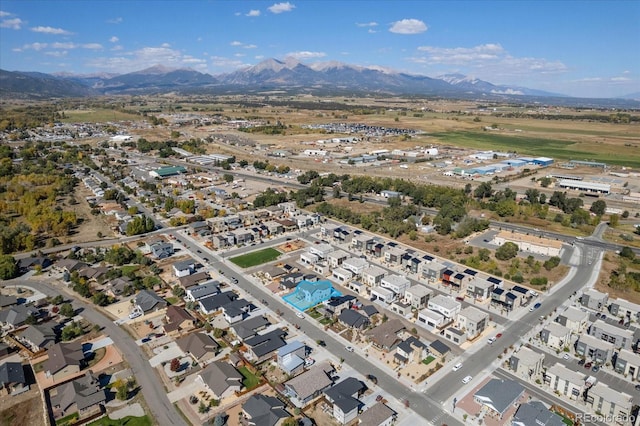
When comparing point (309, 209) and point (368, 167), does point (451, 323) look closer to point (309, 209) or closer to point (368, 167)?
point (309, 209)

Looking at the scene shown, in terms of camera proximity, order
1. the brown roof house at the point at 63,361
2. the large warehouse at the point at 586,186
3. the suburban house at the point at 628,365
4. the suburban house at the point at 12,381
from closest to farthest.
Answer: the suburban house at the point at 12,381 → the brown roof house at the point at 63,361 → the suburban house at the point at 628,365 → the large warehouse at the point at 586,186

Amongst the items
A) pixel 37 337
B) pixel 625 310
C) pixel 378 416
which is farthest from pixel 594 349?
pixel 37 337

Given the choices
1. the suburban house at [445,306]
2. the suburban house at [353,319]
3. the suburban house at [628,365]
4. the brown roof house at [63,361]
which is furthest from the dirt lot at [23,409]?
the suburban house at [628,365]

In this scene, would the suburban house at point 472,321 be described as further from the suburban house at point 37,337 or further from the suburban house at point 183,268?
the suburban house at point 37,337

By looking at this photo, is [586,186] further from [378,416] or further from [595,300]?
[378,416]

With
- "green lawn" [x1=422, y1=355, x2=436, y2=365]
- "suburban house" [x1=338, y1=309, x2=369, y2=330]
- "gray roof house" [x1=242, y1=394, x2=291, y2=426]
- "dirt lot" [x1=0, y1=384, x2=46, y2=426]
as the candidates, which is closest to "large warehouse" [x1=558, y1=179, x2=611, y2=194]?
"green lawn" [x1=422, y1=355, x2=436, y2=365]

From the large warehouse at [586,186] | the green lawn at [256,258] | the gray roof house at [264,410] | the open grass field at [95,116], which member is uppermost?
the open grass field at [95,116]
